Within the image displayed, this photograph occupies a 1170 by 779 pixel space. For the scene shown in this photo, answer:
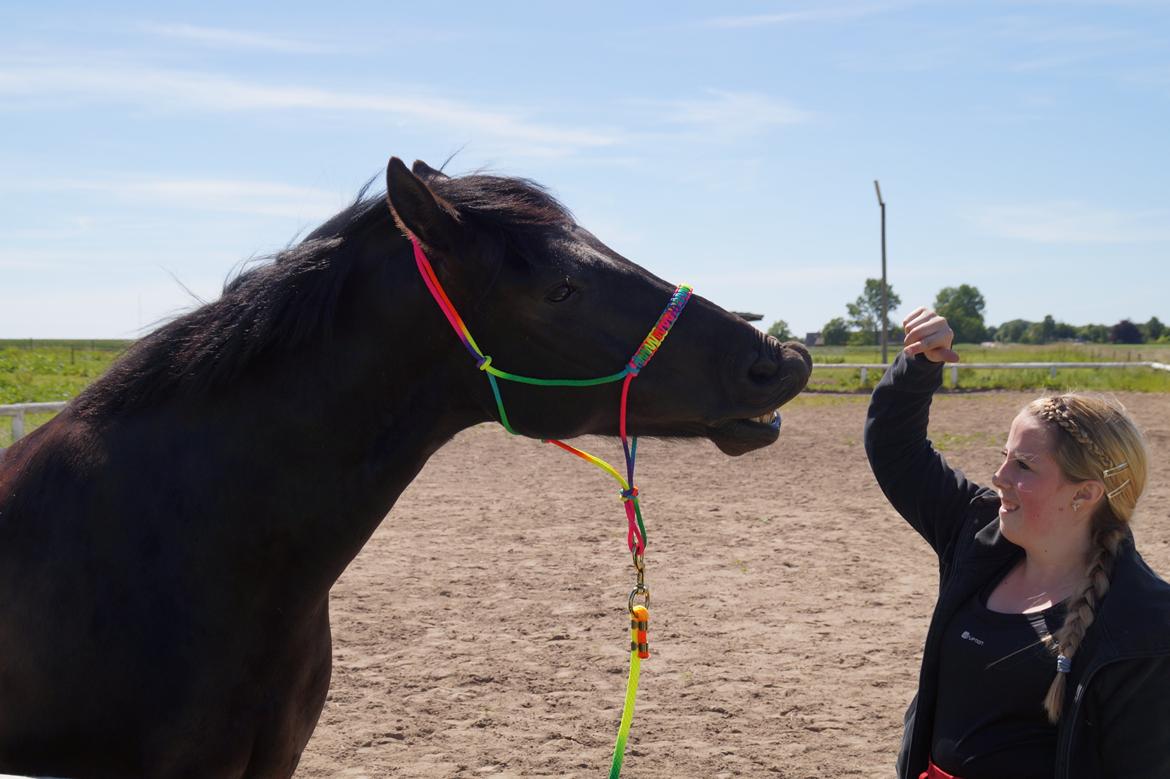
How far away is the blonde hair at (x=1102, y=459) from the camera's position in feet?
7.75

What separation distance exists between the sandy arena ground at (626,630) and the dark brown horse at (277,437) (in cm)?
86

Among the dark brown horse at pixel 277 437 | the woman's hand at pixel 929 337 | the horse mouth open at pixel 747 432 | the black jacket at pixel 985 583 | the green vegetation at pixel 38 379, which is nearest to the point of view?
the black jacket at pixel 985 583

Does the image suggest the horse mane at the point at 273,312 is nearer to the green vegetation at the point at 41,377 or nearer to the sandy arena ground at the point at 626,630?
the sandy arena ground at the point at 626,630

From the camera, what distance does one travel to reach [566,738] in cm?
496

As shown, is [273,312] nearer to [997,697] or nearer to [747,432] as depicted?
[747,432]

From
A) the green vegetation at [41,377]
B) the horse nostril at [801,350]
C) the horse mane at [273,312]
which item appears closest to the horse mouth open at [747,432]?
the horse nostril at [801,350]

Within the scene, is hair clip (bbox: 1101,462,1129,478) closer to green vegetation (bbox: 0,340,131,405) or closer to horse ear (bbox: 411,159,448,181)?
horse ear (bbox: 411,159,448,181)

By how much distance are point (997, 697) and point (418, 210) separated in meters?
1.81

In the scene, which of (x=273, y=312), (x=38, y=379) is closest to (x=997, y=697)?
(x=273, y=312)

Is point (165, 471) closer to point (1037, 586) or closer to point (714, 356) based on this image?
point (714, 356)

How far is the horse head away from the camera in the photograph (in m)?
2.47

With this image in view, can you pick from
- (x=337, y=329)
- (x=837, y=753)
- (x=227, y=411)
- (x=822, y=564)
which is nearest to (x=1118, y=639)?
(x=337, y=329)

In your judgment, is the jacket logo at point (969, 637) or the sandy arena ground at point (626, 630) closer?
A: the jacket logo at point (969, 637)

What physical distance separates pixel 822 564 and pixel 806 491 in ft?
11.3
